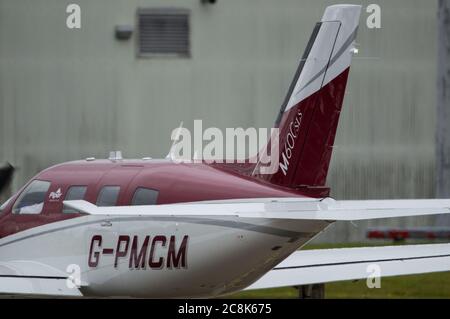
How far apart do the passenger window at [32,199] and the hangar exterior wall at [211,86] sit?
1348 centimetres

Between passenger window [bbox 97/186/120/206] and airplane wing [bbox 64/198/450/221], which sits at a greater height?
airplane wing [bbox 64/198/450/221]

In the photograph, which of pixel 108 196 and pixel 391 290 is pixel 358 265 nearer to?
pixel 108 196

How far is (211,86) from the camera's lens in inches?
1297

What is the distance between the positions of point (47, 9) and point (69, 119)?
283 cm

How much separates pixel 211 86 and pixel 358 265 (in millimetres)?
16221

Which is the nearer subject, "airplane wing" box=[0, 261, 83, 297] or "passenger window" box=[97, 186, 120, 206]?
"airplane wing" box=[0, 261, 83, 297]

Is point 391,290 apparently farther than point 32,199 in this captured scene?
Yes

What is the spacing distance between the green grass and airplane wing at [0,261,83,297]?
5994 millimetres

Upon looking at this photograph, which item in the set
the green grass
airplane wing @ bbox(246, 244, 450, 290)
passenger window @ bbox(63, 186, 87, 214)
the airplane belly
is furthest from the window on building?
the airplane belly

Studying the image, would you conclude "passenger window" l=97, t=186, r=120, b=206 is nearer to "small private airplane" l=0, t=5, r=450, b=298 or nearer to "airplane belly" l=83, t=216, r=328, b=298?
"small private airplane" l=0, t=5, r=450, b=298

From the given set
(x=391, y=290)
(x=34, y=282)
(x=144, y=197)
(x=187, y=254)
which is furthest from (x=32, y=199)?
(x=391, y=290)

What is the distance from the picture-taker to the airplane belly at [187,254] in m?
15.1

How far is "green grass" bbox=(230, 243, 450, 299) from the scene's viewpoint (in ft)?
→ 75.5
